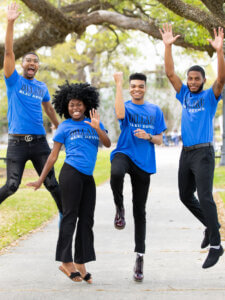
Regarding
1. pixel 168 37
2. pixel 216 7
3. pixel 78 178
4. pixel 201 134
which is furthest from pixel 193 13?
pixel 78 178

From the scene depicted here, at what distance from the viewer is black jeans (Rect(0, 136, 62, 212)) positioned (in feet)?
18.7

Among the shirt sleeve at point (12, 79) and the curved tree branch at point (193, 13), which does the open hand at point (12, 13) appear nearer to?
the shirt sleeve at point (12, 79)

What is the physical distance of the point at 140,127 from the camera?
5051mm

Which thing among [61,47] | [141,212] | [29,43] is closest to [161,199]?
[141,212]

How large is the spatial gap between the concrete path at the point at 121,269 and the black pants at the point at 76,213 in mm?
303

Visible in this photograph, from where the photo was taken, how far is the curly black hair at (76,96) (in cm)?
486

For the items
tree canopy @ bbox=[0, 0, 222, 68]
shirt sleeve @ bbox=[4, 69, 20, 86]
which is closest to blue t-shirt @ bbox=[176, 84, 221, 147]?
shirt sleeve @ bbox=[4, 69, 20, 86]

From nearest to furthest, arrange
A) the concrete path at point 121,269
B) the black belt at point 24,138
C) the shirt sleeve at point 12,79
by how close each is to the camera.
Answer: the concrete path at point 121,269
the shirt sleeve at point 12,79
the black belt at point 24,138

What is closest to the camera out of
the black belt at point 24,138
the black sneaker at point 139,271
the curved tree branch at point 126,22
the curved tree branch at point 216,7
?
the black sneaker at point 139,271

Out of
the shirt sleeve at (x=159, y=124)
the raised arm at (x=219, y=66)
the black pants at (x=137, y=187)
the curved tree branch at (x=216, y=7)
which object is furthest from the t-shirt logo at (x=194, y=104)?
the curved tree branch at (x=216, y=7)

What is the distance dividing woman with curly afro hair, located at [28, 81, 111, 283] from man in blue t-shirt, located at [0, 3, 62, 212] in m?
0.93

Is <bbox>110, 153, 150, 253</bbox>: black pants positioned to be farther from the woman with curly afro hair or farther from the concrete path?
the concrete path

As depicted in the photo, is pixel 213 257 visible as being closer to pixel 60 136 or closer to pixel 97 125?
pixel 97 125

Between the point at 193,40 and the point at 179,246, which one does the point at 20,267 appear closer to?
the point at 179,246
